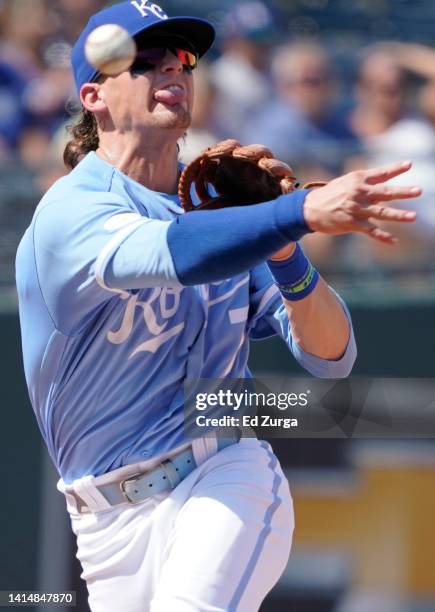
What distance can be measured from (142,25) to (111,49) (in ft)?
0.35

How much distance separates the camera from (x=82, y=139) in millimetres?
3320

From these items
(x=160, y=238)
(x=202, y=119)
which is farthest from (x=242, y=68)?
(x=160, y=238)

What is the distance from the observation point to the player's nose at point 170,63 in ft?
9.86

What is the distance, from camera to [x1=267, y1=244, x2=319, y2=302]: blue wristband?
289cm

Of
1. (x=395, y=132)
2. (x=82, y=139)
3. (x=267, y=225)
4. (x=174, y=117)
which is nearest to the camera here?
(x=267, y=225)

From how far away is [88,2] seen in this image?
641cm

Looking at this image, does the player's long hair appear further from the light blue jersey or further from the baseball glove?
the baseball glove

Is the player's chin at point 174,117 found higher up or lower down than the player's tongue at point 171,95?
lower down

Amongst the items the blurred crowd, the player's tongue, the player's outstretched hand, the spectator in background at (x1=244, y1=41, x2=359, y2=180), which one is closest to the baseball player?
the player's tongue

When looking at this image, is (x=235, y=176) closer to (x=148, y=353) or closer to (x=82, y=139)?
(x=148, y=353)

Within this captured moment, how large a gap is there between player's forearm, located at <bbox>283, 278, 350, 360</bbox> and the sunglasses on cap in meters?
0.68

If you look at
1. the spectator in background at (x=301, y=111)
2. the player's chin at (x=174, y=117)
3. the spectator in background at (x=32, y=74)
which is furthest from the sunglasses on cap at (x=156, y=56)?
the spectator in background at (x=32, y=74)

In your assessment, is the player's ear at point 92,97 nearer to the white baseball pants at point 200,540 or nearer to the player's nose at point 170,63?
the player's nose at point 170,63

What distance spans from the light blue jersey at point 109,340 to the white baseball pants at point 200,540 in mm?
126
